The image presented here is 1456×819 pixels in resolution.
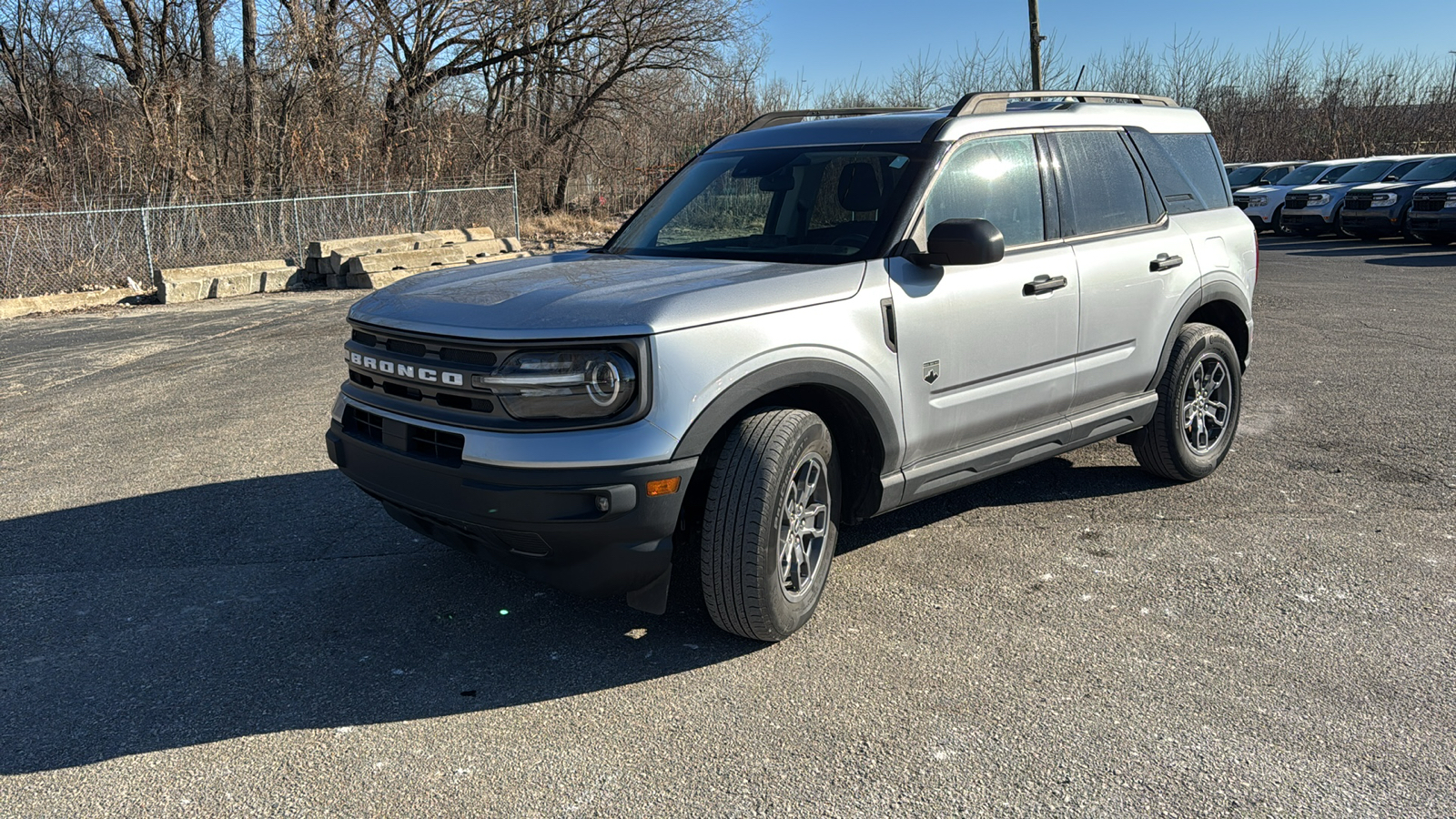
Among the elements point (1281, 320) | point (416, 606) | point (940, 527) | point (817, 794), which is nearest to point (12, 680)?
point (416, 606)

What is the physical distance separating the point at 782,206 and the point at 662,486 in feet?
5.86

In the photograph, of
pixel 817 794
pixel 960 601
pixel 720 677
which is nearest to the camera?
pixel 817 794

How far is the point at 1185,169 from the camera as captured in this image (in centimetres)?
582

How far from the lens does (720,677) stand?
12.2 ft

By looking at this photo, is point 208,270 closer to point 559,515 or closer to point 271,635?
point 271,635

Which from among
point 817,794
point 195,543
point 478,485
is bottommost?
point 817,794

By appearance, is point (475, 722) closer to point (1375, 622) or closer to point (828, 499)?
point (828, 499)

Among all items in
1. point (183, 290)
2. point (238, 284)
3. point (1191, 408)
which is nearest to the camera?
point (1191, 408)

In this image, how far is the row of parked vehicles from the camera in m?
19.9

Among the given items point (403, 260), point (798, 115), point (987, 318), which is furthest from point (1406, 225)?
point (987, 318)

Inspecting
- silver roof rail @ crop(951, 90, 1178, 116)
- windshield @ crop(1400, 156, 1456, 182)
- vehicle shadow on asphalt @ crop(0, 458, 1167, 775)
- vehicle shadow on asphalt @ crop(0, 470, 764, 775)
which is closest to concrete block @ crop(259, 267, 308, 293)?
vehicle shadow on asphalt @ crop(0, 458, 1167, 775)

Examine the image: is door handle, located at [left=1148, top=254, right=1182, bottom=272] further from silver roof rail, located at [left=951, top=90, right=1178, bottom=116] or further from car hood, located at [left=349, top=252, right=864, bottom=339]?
car hood, located at [left=349, top=252, right=864, bottom=339]

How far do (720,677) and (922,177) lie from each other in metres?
2.12

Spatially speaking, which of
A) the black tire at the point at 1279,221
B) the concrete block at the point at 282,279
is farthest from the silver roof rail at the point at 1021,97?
the black tire at the point at 1279,221
